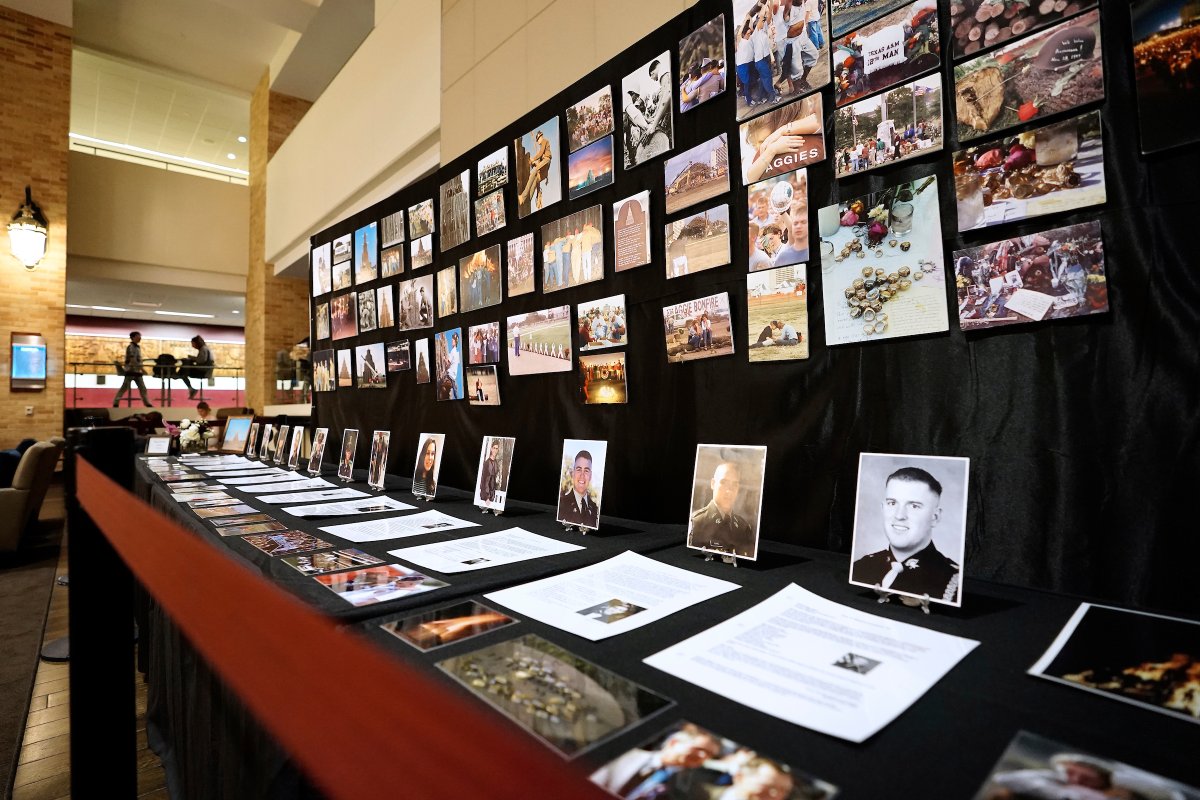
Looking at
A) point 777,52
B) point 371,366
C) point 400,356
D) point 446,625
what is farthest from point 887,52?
point 371,366

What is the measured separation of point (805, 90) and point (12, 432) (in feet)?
30.7

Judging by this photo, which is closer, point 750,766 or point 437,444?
point 750,766

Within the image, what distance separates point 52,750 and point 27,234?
24.7 ft

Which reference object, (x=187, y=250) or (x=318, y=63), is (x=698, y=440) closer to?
(x=318, y=63)

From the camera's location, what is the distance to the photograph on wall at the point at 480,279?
2.32m

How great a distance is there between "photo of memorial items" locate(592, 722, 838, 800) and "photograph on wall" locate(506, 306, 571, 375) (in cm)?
151

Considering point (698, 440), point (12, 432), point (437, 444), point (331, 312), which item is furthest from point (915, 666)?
point (12, 432)

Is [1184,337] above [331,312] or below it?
below

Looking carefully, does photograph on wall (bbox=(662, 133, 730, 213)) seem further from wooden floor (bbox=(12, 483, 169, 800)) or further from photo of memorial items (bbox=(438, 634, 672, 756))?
wooden floor (bbox=(12, 483, 169, 800))

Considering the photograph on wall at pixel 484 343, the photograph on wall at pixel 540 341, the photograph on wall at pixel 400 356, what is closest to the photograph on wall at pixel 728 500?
the photograph on wall at pixel 540 341

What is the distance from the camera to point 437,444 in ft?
7.00

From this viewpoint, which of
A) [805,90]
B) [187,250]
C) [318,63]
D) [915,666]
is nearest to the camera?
[915,666]

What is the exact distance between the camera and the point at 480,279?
94.6 inches

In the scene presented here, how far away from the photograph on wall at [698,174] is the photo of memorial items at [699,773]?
129cm
